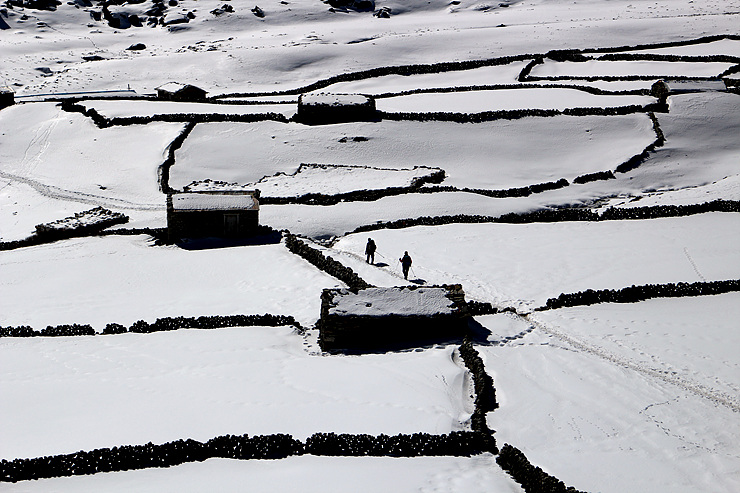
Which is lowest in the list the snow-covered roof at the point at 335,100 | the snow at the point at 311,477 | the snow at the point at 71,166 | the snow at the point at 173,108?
the snow at the point at 71,166

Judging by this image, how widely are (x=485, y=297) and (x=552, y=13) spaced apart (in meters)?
78.0

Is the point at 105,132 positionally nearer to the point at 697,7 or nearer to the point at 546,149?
the point at 546,149

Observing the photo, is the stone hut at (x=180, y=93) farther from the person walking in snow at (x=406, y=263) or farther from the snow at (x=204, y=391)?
the snow at (x=204, y=391)

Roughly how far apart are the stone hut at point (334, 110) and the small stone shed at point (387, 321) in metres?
30.9

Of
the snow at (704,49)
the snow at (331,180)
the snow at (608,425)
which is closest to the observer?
the snow at (608,425)

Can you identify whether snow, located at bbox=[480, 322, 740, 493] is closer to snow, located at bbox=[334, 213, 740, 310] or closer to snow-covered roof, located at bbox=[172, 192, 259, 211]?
snow, located at bbox=[334, 213, 740, 310]

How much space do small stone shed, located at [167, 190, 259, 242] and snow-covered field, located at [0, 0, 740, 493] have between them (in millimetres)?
1261

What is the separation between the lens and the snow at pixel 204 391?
17531 millimetres

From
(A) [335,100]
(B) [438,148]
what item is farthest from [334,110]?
(B) [438,148]

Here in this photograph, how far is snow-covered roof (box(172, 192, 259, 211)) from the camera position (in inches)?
1419

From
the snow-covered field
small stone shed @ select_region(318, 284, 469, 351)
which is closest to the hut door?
the snow-covered field

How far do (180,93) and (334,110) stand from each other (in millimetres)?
16711

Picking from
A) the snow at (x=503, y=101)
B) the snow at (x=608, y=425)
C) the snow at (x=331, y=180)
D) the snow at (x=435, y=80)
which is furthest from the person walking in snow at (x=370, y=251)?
the snow at (x=435, y=80)

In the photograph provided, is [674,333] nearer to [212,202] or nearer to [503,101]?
[212,202]
